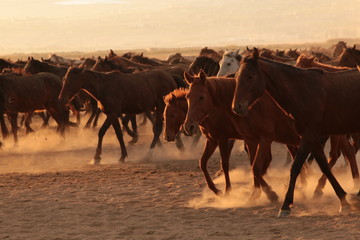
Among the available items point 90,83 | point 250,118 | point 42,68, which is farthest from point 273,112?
point 42,68

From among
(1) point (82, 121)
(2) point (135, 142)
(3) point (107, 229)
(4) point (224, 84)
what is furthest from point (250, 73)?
(1) point (82, 121)

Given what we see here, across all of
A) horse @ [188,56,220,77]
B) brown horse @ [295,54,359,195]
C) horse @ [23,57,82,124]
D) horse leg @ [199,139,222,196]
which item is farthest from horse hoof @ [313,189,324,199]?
horse @ [23,57,82,124]

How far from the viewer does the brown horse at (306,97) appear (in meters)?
8.34

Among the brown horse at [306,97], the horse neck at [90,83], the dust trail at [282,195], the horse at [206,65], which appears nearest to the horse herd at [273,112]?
the brown horse at [306,97]

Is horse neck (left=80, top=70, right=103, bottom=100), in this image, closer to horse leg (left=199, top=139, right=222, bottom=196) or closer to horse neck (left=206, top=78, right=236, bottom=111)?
horse leg (left=199, top=139, right=222, bottom=196)

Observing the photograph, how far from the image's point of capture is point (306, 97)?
8.59 meters

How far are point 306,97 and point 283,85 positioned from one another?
309 mm

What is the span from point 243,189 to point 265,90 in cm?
267

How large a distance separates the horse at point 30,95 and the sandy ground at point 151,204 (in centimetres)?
322

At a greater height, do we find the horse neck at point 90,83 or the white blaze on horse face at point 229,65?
the white blaze on horse face at point 229,65

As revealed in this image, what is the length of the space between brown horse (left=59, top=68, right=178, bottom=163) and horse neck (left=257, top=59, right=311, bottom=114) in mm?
7383

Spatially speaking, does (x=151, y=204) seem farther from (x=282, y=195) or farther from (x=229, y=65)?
(x=229, y=65)

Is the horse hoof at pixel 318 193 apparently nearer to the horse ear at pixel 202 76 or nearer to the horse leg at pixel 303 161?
the horse leg at pixel 303 161

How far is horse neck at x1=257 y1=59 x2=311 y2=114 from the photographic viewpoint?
8.51 metres
